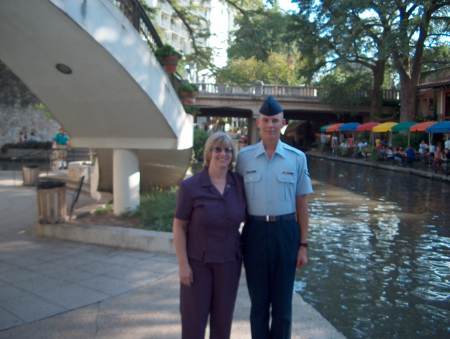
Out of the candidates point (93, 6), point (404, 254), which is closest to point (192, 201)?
point (93, 6)

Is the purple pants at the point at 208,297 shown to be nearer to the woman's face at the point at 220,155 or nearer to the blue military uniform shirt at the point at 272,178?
the blue military uniform shirt at the point at 272,178

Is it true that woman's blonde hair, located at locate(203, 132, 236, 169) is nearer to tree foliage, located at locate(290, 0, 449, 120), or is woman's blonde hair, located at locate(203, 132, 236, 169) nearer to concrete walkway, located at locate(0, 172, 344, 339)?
concrete walkway, located at locate(0, 172, 344, 339)

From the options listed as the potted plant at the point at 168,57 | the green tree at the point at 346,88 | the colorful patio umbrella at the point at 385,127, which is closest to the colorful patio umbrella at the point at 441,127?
the colorful patio umbrella at the point at 385,127

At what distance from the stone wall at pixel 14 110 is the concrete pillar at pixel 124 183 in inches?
1036

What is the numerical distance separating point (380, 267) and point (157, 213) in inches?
144

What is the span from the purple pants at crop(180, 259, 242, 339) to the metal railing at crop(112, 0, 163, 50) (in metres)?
6.44

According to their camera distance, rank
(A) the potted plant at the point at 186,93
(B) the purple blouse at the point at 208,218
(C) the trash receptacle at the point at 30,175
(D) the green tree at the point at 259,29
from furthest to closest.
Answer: (C) the trash receptacle at the point at 30,175 → (D) the green tree at the point at 259,29 → (A) the potted plant at the point at 186,93 → (B) the purple blouse at the point at 208,218

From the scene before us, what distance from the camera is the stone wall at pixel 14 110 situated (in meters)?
33.6

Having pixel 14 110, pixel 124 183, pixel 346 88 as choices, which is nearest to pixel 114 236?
pixel 124 183

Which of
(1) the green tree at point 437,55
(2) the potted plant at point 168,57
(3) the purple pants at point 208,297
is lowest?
(3) the purple pants at point 208,297

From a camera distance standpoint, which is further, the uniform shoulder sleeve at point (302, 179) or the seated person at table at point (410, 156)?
the seated person at table at point (410, 156)

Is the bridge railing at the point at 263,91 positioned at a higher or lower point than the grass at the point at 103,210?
higher

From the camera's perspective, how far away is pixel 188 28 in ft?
40.2

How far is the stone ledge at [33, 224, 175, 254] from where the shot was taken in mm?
7004
